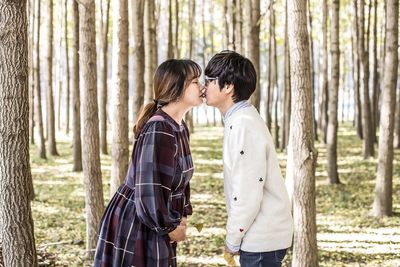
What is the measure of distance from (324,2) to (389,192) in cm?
887

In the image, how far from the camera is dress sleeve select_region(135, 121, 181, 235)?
9.61 feet

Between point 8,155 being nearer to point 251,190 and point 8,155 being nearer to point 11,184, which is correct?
point 11,184

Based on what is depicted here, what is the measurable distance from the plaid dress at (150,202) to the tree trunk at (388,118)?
6434mm

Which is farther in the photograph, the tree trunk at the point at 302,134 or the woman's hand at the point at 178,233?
the tree trunk at the point at 302,134

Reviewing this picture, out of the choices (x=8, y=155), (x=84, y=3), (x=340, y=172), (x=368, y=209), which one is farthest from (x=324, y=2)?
(x=8, y=155)

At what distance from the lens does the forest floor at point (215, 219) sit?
270 inches

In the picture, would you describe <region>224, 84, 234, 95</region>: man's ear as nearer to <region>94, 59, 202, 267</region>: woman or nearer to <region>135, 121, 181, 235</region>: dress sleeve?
<region>94, 59, 202, 267</region>: woman

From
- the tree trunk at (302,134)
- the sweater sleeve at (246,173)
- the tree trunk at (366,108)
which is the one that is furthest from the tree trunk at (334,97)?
the sweater sleeve at (246,173)

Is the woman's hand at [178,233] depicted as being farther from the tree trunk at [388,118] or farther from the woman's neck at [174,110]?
the tree trunk at [388,118]

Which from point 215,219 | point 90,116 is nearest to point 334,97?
point 215,219

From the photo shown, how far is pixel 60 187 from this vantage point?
1187cm

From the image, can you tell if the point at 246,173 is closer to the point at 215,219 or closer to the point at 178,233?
the point at 178,233

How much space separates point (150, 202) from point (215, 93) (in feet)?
2.22

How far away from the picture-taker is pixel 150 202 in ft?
9.62
